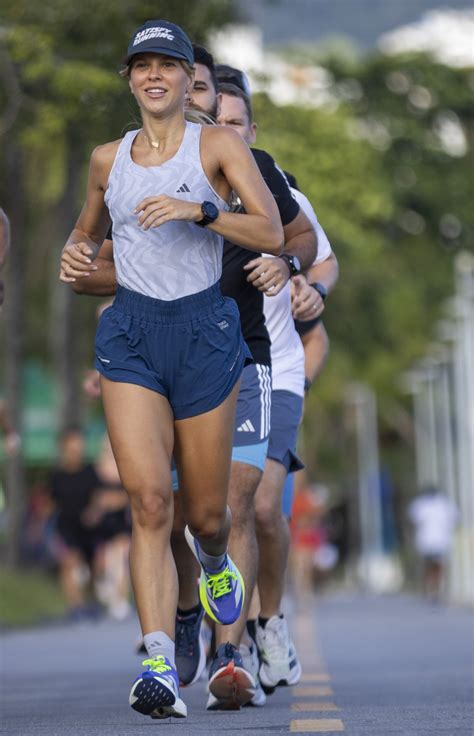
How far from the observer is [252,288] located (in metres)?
8.74

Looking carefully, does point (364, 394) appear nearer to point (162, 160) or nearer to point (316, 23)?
point (316, 23)

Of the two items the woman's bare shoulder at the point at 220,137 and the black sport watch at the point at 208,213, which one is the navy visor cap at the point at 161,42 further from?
the black sport watch at the point at 208,213

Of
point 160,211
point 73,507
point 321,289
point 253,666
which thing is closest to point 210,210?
point 160,211

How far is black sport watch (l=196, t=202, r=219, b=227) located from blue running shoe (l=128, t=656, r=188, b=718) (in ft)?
4.50

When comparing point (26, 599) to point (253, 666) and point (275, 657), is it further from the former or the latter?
point (253, 666)

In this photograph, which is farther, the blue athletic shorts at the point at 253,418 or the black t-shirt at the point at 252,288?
the black t-shirt at the point at 252,288

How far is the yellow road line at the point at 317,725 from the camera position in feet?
22.8

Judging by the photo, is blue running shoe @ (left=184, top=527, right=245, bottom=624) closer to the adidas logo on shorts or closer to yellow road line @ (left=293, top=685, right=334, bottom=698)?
the adidas logo on shorts

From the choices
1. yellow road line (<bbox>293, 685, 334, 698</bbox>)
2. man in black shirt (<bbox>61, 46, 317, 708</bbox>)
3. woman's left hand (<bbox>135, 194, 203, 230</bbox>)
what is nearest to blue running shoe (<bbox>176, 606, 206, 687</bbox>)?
man in black shirt (<bbox>61, 46, 317, 708</bbox>)

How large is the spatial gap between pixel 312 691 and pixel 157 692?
2589 mm

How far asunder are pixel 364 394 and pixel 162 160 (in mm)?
62944

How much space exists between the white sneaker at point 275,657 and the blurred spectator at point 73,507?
548 inches

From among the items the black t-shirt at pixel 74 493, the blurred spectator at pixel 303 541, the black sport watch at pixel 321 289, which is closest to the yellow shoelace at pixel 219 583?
the black sport watch at pixel 321 289

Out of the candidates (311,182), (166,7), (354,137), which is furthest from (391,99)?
(166,7)
